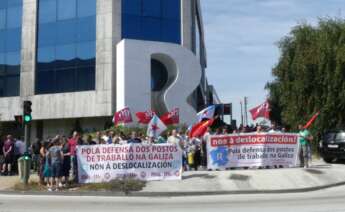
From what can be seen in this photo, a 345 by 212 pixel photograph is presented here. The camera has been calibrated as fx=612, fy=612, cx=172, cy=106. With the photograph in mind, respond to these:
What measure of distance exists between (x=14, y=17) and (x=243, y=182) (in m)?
32.8

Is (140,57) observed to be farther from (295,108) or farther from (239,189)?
(239,189)

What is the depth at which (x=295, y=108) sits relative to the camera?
116 ft

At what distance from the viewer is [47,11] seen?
46.4 m

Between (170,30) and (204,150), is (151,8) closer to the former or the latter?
(170,30)

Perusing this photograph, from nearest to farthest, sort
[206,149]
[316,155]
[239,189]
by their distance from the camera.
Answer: [239,189], [206,149], [316,155]

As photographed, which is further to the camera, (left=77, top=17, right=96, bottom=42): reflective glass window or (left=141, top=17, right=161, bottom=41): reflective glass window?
(left=141, top=17, right=161, bottom=41): reflective glass window

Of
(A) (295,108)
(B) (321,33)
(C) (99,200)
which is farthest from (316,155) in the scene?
(C) (99,200)

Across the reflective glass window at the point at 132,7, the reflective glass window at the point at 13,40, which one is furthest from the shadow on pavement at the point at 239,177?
the reflective glass window at the point at 13,40

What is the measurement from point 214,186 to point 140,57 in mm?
24299

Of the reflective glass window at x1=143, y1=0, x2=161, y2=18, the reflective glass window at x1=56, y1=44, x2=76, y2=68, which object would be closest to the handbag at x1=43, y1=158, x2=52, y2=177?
the reflective glass window at x1=56, y1=44, x2=76, y2=68

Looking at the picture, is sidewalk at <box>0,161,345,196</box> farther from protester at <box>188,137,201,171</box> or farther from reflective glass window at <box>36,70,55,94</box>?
reflective glass window at <box>36,70,55,94</box>

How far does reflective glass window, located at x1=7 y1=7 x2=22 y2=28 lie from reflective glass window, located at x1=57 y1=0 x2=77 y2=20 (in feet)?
11.7

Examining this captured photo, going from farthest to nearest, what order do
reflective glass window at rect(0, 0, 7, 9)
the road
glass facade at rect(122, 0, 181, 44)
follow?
reflective glass window at rect(0, 0, 7, 9) → glass facade at rect(122, 0, 181, 44) → the road

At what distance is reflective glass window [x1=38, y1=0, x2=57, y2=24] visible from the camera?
1818 inches
